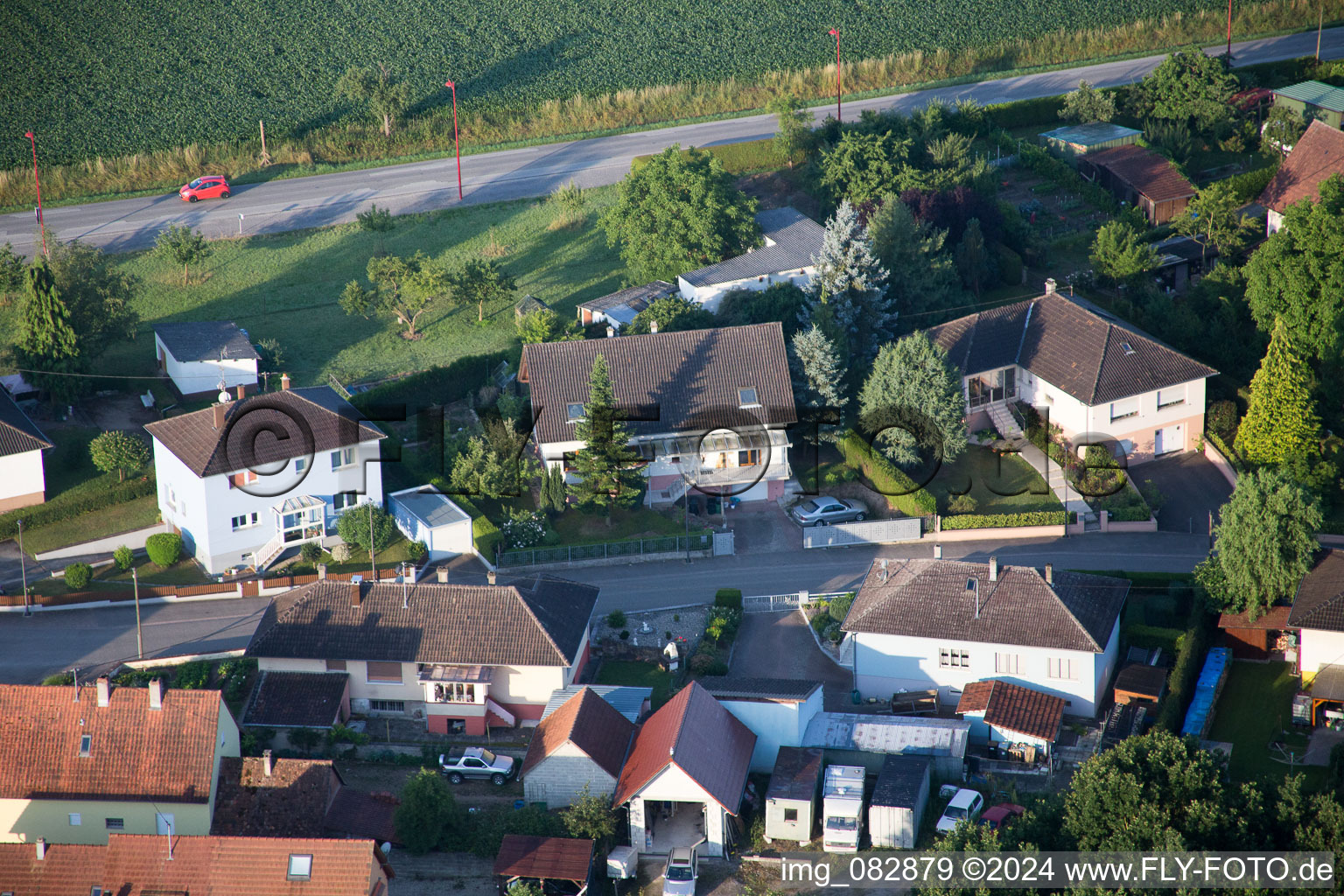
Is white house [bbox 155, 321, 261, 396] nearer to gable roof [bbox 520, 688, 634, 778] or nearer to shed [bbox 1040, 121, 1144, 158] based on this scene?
gable roof [bbox 520, 688, 634, 778]

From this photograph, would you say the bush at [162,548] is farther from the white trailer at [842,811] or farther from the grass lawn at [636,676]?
the white trailer at [842,811]

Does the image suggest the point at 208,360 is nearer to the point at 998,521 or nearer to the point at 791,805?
the point at 998,521

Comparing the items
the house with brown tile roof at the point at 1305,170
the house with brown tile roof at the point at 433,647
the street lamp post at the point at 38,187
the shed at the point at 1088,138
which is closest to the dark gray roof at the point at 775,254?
the shed at the point at 1088,138

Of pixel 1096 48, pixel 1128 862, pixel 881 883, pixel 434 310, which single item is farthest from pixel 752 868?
pixel 1096 48

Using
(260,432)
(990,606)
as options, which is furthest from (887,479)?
(260,432)

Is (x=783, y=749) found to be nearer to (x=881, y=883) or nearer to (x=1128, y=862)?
(x=881, y=883)

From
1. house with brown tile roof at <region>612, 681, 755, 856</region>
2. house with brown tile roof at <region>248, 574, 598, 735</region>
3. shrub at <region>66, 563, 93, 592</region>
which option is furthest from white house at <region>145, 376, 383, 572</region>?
house with brown tile roof at <region>612, 681, 755, 856</region>

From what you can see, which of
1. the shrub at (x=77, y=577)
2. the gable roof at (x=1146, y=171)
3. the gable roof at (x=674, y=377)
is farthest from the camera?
the gable roof at (x=1146, y=171)
